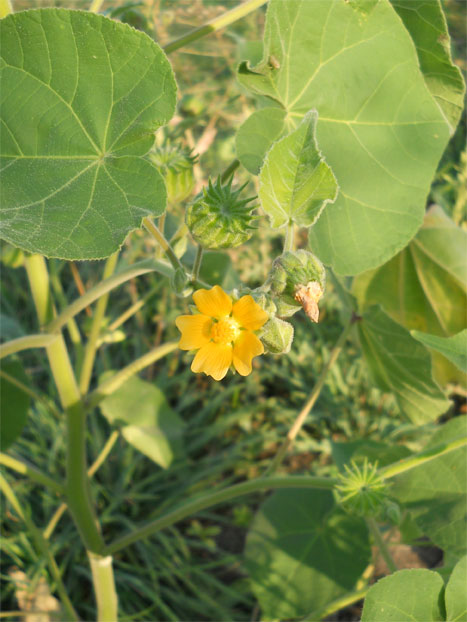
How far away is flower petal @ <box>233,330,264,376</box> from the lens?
796 millimetres

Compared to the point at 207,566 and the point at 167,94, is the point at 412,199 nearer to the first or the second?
the point at 167,94

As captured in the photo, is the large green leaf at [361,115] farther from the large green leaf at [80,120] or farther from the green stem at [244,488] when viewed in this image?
the green stem at [244,488]

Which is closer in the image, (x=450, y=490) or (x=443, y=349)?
(x=443, y=349)

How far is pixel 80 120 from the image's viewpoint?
90cm

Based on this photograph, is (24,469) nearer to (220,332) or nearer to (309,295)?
(220,332)

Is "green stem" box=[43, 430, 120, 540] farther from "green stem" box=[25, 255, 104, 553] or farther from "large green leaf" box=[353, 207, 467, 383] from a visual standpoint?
"large green leaf" box=[353, 207, 467, 383]

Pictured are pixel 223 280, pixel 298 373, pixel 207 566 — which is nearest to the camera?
pixel 223 280

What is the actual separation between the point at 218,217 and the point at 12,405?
0.89m

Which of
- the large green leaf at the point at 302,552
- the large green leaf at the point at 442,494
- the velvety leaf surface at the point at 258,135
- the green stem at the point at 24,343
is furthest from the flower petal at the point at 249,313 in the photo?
the large green leaf at the point at 302,552

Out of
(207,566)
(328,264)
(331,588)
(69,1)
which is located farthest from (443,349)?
(69,1)

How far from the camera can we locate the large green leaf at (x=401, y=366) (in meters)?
1.24

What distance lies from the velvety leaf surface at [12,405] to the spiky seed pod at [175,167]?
648 millimetres

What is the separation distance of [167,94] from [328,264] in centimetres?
39

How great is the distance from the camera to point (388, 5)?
3.61ft
